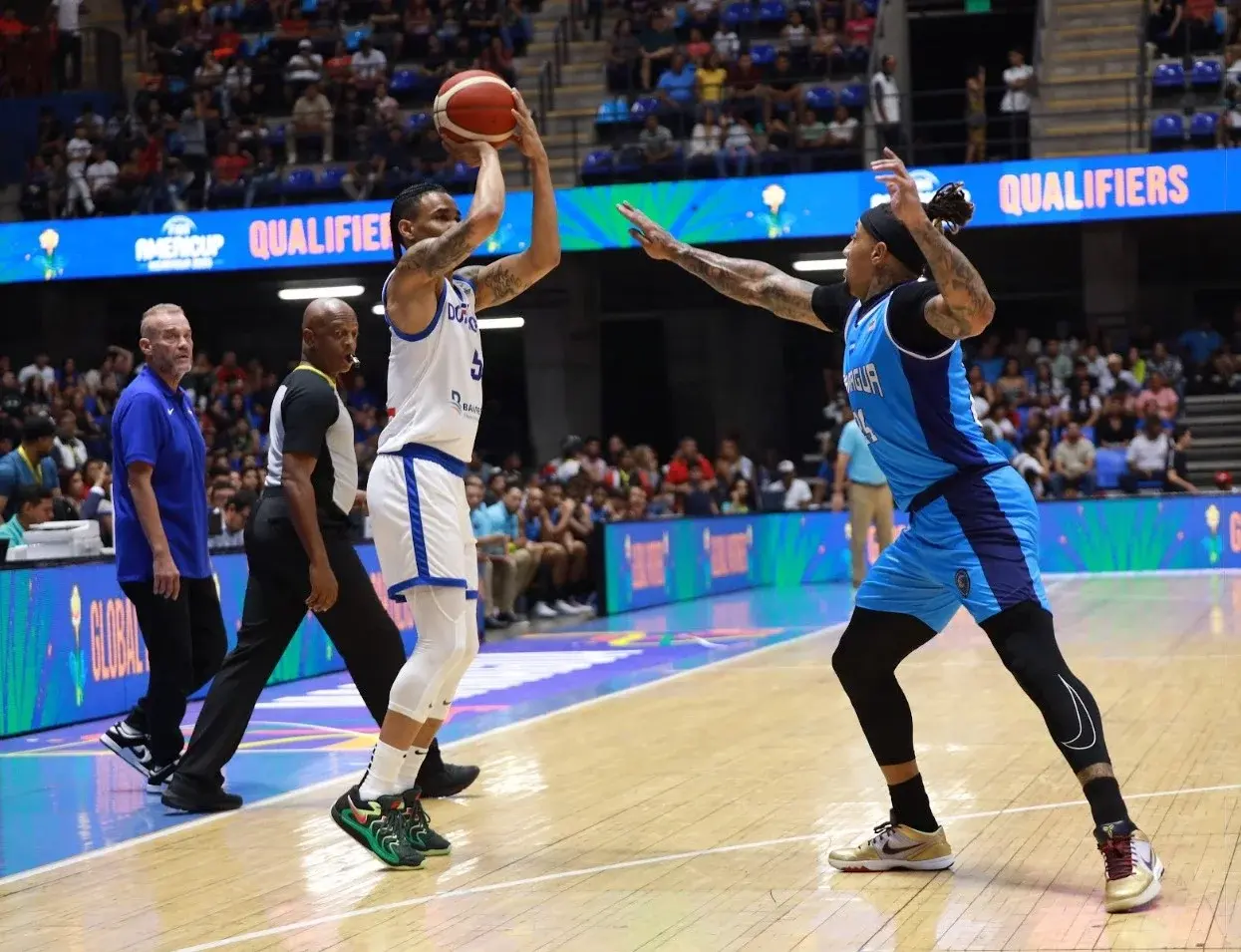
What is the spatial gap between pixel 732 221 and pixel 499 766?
16.2 meters

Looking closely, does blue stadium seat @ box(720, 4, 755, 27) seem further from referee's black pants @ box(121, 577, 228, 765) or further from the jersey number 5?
the jersey number 5

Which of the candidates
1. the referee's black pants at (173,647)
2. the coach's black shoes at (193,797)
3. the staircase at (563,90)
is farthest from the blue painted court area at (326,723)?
the staircase at (563,90)

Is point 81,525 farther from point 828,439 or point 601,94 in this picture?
point 601,94

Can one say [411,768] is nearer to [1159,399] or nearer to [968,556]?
[968,556]

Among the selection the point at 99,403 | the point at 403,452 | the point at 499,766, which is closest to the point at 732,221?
the point at 99,403

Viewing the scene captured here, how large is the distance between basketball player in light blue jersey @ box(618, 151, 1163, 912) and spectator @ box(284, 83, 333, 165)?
68.4 ft

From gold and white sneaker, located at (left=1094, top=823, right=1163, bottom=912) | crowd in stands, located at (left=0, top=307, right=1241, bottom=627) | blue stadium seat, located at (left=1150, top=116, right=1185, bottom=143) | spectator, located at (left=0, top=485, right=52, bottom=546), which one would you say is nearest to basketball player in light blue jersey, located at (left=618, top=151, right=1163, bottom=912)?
gold and white sneaker, located at (left=1094, top=823, right=1163, bottom=912)

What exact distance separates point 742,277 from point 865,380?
0.86m

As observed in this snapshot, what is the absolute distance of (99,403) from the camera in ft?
77.5

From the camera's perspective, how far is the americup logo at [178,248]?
24.4 metres

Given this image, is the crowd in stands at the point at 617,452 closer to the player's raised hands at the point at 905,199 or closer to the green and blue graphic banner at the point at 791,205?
the green and blue graphic banner at the point at 791,205

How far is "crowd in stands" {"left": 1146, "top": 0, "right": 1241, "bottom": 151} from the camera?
900 inches

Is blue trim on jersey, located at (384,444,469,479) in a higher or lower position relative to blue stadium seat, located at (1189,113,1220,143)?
lower

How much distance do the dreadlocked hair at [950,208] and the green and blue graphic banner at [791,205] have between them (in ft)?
56.5
